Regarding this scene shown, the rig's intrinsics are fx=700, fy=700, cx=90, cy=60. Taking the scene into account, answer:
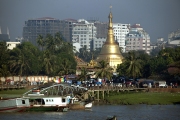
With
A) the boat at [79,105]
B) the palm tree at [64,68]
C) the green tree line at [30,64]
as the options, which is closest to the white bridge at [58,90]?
the boat at [79,105]

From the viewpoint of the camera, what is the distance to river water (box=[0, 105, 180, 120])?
2479 inches

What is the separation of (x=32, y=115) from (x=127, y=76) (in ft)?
124

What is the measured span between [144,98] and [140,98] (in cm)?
45

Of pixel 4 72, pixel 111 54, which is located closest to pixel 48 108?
pixel 4 72

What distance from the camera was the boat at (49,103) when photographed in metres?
68.4

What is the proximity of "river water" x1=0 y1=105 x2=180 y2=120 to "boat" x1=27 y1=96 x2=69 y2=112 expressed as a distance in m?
1.04

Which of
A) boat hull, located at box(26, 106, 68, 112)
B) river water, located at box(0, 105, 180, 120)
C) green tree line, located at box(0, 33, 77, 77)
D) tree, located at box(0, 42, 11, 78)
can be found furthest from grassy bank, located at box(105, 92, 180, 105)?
green tree line, located at box(0, 33, 77, 77)

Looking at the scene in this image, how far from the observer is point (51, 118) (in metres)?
62.8

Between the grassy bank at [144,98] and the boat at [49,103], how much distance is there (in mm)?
9243

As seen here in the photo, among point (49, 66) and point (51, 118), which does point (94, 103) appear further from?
point (49, 66)

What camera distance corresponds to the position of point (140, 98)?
256 ft

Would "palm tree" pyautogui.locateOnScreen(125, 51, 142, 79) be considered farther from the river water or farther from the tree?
the river water

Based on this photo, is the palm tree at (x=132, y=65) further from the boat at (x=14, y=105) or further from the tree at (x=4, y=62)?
the boat at (x=14, y=105)

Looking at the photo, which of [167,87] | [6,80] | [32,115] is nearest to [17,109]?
[32,115]
